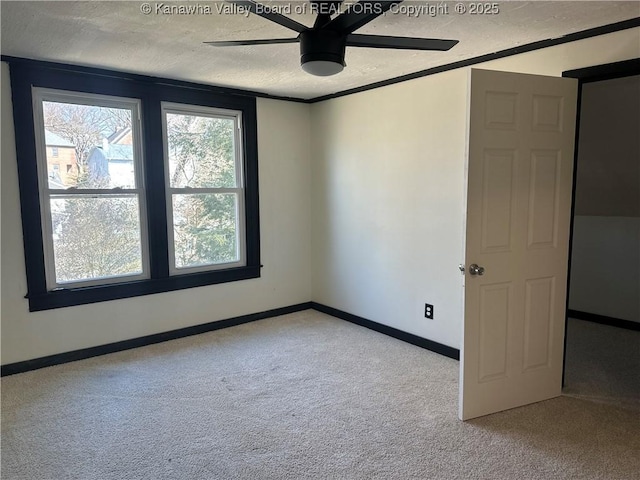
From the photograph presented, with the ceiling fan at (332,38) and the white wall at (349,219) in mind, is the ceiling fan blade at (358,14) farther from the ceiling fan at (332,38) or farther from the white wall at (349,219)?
the white wall at (349,219)

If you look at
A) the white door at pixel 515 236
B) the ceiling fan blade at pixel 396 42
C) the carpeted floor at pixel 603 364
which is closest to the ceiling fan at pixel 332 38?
the ceiling fan blade at pixel 396 42

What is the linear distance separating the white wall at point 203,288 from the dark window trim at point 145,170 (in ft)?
0.19

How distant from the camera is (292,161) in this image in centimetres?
473

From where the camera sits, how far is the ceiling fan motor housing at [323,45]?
194 cm

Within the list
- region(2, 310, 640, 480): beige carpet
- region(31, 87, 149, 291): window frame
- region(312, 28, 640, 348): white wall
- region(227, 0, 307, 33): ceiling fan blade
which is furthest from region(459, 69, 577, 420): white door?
region(31, 87, 149, 291): window frame

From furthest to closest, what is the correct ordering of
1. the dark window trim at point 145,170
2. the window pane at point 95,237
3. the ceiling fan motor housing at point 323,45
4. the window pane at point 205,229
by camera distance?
1. the window pane at point 205,229
2. the window pane at point 95,237
3. the dark window trim at point 145,170
4. the ceiling fan motor housing at point 323,45

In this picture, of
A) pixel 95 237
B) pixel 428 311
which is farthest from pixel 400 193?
pixel 95 237

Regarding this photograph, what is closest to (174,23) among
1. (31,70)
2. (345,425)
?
(31,70)

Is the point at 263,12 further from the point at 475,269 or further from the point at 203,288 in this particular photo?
the point at 203,288

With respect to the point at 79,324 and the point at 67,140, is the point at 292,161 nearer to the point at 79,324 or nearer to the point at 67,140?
the point at 67,140

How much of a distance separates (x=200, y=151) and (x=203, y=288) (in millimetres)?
1318

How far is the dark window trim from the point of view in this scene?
3195 mm

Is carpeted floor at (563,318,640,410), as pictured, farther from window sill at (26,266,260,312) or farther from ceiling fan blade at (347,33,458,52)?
window sill at (26,266,260,312)

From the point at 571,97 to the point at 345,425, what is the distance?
2.39 meters
